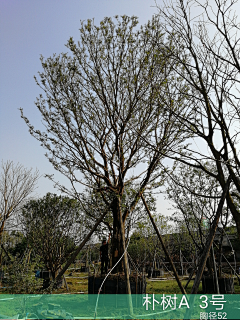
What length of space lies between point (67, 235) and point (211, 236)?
328 inches

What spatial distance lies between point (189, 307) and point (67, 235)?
8309 mm

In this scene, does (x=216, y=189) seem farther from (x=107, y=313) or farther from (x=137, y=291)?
(x=107, y=313)

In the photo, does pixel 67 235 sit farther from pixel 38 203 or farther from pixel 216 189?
pixel 216 189

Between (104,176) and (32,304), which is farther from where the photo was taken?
(104,176)

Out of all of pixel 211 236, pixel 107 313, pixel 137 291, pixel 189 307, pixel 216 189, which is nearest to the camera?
pixel 189 307

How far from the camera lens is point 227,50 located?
321 centimetres

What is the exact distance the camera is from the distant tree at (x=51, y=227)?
1012cm

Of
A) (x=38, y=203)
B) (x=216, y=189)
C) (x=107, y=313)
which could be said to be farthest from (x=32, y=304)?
(x=38, y=203)

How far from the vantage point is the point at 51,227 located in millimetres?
10586

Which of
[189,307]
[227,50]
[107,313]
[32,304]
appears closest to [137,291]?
[107,313]

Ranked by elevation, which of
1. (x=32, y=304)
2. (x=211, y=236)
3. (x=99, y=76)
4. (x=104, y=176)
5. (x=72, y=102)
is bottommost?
(x=32, y=304)

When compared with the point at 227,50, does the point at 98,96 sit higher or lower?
higher

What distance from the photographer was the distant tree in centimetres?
1012

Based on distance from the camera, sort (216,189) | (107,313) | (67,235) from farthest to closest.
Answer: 1. (67,235)
2. (216,189)
3. (107,313)
